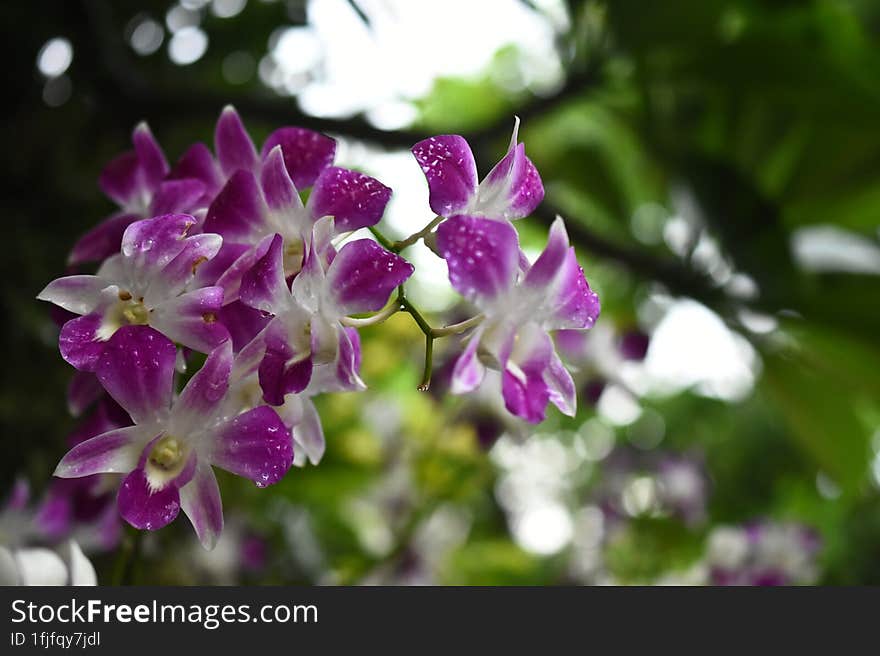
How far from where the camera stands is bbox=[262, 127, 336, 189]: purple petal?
322mm

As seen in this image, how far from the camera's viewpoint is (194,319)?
276mm

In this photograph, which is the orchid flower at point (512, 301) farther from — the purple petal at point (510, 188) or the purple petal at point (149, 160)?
the purple petal at point (149, 160)

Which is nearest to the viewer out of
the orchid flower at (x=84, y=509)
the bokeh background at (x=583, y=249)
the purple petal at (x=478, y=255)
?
the purple petal at (x=478, y=255)

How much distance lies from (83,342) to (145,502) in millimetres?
61

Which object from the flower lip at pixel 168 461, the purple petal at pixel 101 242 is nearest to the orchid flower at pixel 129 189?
the purple petal at pixel 101 242

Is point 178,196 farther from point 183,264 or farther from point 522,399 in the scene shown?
point 522,399

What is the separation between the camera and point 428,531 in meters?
0.86

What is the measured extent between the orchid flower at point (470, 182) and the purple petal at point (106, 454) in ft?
0.46

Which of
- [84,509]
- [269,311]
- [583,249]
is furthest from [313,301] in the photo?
[583,249]

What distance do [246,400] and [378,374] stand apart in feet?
2.44

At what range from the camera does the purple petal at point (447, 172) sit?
0.93 ft

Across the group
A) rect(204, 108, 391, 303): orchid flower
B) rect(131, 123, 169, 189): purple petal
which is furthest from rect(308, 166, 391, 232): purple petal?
rect(131, 123, 169, 189): purple petal

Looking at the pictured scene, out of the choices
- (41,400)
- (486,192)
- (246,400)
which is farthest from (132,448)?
(41,400)

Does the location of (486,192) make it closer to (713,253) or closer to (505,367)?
(505,367)
